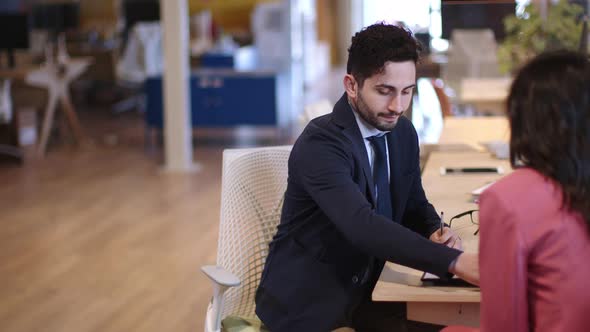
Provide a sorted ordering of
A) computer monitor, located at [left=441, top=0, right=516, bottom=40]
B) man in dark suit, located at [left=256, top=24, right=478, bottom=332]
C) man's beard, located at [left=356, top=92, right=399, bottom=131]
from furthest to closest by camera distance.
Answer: computer monitor, located at [left=441, top=0, right=516, bottom=40], man's beard, located at [left=356, top=92, right=399, bottom=131], man in dark suit, located at [left=256, top=24, right=478, bottom=332]

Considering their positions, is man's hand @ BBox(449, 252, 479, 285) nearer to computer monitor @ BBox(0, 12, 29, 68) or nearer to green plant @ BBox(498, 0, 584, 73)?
green plant @ BBox(498, 0, 584, 73)

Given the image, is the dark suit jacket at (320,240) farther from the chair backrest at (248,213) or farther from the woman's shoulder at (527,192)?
the woman's shoulder at (527,192)

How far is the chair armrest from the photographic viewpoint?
2354 mm

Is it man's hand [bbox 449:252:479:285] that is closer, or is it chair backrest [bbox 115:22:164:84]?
man's hand [bbox 449:252:479:285]

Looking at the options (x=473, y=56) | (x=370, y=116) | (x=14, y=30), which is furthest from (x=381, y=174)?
(x=14, y=30)

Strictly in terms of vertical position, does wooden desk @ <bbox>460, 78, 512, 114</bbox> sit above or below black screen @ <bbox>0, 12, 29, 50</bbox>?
below

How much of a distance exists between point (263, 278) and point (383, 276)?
0.39 m

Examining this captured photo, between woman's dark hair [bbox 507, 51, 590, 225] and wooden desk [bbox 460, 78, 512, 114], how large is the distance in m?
4.29

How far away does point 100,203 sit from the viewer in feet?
22.2

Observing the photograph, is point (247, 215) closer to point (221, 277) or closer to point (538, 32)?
point (221, 277)

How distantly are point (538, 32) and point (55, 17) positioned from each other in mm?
9796

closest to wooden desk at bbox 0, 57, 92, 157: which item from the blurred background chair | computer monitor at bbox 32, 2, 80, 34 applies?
the blurred background chair

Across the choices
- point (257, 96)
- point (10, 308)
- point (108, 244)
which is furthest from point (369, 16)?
point (10, 308)

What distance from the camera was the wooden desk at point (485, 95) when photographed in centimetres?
632
